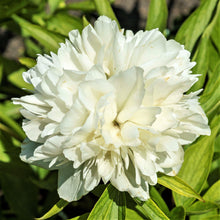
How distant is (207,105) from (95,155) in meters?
0.38

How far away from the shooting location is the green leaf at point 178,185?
751 mm

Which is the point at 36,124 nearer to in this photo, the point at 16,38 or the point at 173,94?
the point at 173,94

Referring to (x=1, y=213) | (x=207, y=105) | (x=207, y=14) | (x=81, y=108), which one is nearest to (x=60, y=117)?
(x=81, y=108)

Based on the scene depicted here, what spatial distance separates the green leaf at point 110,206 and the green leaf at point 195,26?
492 millimetres

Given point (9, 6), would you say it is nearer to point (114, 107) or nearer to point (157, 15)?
point (157, 15)

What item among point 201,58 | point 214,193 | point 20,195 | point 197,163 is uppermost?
point 201,58

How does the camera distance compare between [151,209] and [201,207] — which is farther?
[201,207]

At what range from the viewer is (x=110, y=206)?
78 cm

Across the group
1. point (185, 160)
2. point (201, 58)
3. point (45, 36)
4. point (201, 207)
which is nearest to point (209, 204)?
point (201, 207)

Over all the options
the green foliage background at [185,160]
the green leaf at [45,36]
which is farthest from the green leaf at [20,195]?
the green leaf at [45,36]

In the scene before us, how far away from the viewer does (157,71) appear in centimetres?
61

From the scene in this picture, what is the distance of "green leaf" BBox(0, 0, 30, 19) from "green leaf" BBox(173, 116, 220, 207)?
0.88 m

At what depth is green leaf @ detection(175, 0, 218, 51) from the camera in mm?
948

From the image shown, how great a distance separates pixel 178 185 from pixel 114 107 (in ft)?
0.91
